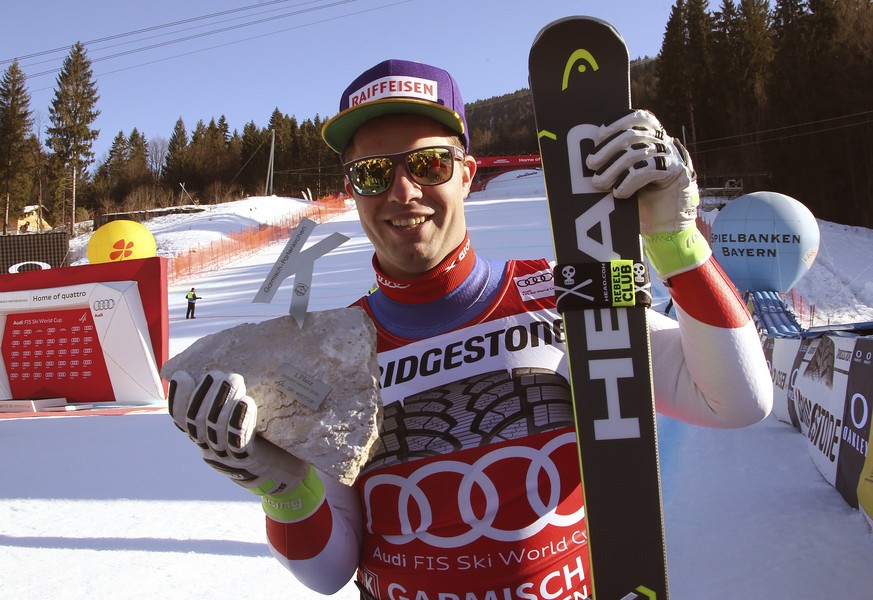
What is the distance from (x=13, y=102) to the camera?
44.6 metres

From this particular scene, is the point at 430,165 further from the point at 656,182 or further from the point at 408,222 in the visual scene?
the point at 656,182

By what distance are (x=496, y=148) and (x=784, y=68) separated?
140 ft

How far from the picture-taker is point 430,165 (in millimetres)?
1570

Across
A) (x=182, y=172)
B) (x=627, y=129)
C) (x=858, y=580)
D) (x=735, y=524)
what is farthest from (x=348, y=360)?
(x=182, y=172)

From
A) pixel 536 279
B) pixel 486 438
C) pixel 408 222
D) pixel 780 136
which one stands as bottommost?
pixel 486 438

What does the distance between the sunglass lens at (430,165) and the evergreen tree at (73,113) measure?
50076 millimetres

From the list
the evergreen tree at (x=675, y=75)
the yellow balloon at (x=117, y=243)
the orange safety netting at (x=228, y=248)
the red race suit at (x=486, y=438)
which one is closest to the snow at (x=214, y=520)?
the red race suit at (x=486, y=438)

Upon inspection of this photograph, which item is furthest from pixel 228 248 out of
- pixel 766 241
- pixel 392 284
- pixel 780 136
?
pixel 780 136

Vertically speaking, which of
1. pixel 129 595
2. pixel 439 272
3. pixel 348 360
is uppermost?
pixel 439 272

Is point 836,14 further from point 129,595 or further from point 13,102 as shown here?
point 13,102

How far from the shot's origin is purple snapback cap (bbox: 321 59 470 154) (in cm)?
154

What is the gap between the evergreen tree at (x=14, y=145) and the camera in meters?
43.3

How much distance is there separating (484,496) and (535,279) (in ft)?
1.81

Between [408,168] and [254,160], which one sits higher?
[254,160]
